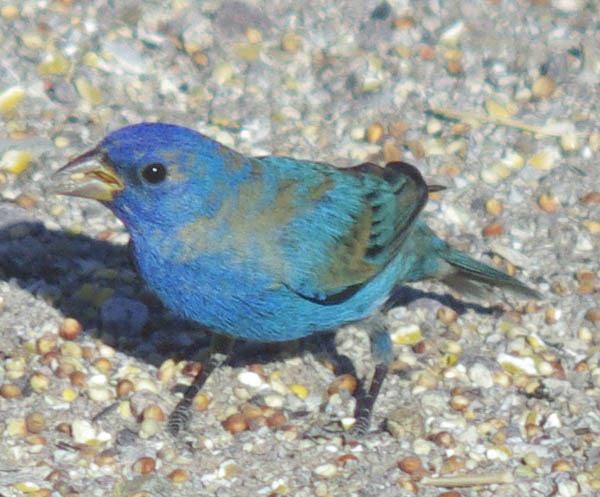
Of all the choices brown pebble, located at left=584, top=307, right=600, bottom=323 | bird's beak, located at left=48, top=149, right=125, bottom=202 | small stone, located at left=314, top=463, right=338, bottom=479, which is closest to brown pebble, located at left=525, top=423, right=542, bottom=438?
brown pebble, located at left=584, top=307, right=600, bottom=323

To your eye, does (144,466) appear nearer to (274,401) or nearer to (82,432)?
(82,432)

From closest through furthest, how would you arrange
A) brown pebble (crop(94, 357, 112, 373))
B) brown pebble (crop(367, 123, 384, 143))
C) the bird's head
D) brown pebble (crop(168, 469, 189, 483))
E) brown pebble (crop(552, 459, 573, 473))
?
the bird's head < brown pebble (crop(168, 469, 189, 483)) < brown pebble (crop(552, 459, 573, 473)) < brown pebble (crop(94, 357, 112, 373)) < brown pebble (crop(367, 123, 384, 143))

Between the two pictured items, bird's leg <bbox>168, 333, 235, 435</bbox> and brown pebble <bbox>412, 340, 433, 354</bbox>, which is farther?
brown pebble <bbox>412, 340, 433, 354</bbox>

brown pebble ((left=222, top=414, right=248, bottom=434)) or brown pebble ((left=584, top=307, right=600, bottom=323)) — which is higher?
brown pebble ((left=584, top=307, right=600, bottom=323))

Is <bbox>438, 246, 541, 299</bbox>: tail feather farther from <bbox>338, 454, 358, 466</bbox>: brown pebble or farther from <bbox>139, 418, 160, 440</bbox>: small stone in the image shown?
<bbox>139, 418, 160, 440</bbox>: small stone

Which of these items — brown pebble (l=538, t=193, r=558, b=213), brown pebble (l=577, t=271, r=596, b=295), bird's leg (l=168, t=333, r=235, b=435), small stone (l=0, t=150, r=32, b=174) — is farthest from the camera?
brown pebble (l=538, t=193, r=558, b=213)

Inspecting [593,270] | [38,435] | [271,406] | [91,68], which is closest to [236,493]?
[271,406]

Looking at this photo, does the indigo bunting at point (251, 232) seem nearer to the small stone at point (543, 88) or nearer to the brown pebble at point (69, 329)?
the brown pebble at point (69, 329)

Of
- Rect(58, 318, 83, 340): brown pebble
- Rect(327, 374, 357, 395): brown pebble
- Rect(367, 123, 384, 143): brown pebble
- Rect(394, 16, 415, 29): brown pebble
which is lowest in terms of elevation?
Rect(327, 374, 357, 395): brown pebble
